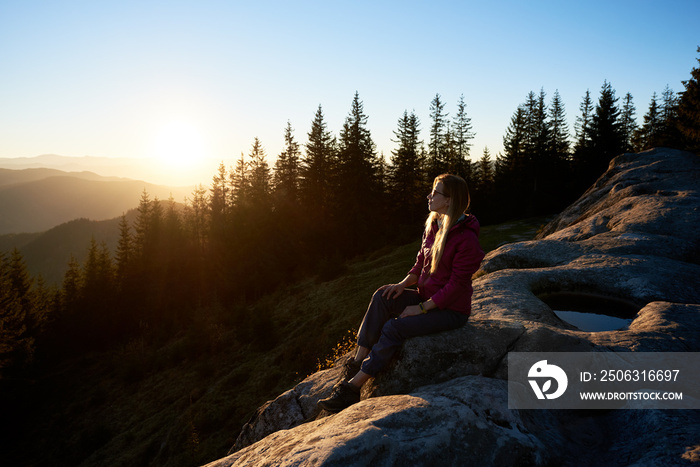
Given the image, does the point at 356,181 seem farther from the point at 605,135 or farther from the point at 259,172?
the point at 605,135

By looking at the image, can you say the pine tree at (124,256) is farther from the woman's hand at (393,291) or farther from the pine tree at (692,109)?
the pine tree at (692,109)

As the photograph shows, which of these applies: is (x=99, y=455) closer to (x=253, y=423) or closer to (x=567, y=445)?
(x=253, y=423)

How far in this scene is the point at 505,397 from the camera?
384 cm

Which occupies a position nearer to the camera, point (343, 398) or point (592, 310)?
point (343, 398)

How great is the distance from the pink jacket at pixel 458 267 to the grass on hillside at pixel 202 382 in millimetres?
9702

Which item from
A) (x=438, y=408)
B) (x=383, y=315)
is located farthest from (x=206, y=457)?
(x=438, y=408)

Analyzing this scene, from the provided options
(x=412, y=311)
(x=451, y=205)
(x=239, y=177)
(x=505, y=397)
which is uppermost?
(x=239, y=177)

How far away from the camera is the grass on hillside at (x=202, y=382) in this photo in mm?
17266

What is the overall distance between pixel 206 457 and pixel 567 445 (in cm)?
1494

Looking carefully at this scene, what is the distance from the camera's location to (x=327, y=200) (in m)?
43.5

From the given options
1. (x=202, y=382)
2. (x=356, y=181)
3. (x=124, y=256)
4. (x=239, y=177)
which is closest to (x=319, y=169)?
(x=356, y=181)

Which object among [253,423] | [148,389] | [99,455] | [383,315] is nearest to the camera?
[383,315]

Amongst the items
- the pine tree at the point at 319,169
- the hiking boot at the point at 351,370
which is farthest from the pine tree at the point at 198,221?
the hiking boot at the point at 351,370

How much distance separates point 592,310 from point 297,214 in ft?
127
